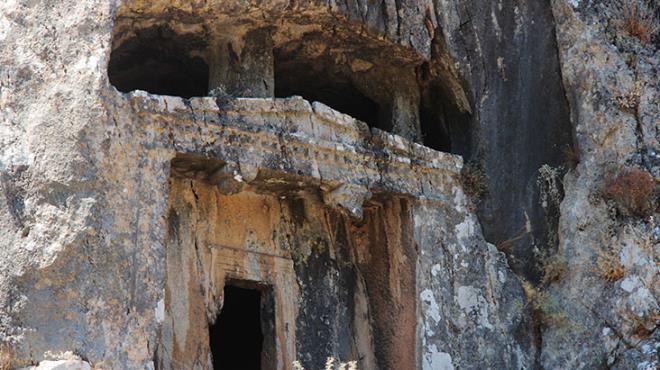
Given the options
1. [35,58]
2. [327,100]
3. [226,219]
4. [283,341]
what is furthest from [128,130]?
[327,100]

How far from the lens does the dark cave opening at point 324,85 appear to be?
14609mm

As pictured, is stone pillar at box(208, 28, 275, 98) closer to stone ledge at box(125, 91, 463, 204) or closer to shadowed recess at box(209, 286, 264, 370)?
stone ledge at box(125, 91, 463, 204)

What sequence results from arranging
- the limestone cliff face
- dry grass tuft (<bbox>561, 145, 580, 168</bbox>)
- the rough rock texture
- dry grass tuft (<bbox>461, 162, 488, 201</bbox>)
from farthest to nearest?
dry grass tuft (<bbox>461, 162, 488, 201</bbox>)
dry grass tuft (<bbox>561, 145, 580, 168</bbox>)
the rough rock texture
the limestone cliff face

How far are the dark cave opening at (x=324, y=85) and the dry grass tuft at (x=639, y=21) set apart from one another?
8.99 feet

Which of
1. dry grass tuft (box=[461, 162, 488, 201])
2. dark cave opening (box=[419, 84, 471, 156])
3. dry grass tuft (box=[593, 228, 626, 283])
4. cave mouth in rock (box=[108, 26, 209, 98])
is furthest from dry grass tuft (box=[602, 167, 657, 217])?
cave mouth in rock (box=[108, 26, 209, 98])

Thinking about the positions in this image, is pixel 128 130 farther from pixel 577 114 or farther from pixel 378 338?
pixel 577 114

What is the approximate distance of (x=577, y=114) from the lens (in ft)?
46.6

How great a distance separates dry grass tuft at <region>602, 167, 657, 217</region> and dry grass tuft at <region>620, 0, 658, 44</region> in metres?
1.53

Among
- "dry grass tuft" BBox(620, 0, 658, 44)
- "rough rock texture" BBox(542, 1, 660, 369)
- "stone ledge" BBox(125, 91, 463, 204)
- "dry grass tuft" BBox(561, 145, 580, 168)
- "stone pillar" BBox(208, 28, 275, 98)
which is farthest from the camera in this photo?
"dry grass tuft" BBox(620, 0, 658, 44)

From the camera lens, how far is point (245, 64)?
13.8 m

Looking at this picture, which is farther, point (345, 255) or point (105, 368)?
point (345, 255)

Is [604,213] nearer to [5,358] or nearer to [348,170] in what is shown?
[348,170]

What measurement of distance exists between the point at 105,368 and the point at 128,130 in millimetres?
2134

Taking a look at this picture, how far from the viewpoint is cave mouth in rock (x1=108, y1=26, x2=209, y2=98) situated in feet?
45.1
